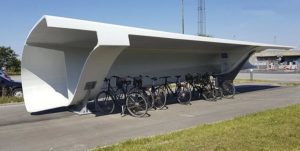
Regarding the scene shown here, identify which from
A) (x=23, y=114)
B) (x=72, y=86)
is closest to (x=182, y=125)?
(x=72, y=86)

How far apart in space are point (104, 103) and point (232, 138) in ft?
18.0

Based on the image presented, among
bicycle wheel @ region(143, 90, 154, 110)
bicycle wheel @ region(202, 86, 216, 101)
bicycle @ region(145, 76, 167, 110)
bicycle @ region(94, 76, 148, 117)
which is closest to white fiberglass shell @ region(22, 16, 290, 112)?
bicycle @ region(94, 76, 148, 117)

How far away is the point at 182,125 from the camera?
354 inches

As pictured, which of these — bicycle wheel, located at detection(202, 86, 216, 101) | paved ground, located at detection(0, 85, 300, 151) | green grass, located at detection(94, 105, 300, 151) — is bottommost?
paved ground, located at detection(0, 85, 300, 151)

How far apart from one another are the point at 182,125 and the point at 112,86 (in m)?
3.92

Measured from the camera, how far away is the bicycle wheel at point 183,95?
13.5m

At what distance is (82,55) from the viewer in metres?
11.6

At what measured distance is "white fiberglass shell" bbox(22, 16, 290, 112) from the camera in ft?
30.8

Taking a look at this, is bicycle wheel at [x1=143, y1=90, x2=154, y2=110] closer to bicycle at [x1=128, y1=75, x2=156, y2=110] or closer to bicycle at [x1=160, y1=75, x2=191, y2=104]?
bicycle at [x1=128, y1=75, x2=156, y2=110]

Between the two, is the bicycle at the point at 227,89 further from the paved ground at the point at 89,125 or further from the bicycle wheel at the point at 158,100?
the bicycle wheel at the point at 158,100

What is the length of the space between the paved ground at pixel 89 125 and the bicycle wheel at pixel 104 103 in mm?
821

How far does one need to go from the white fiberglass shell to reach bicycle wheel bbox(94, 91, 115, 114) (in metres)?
0.36

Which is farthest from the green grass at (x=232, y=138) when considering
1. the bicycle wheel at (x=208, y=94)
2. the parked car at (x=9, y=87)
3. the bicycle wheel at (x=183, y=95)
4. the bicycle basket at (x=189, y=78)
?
the parked car at (x=9, y=87)

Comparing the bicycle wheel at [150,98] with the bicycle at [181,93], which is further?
the bicycle at [181,93]
